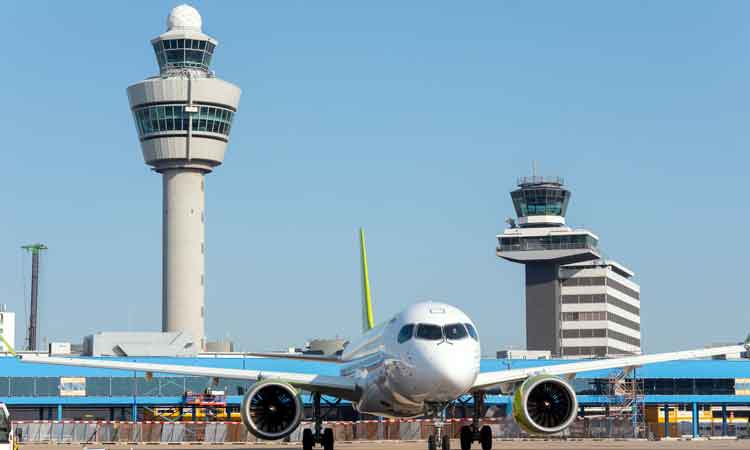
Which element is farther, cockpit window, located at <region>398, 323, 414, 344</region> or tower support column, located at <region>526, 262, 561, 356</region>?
tower support column, located at <region>526, 262, 561, 356</region>

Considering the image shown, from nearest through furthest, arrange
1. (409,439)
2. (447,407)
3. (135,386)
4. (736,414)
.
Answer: (447,407) < (409,439) < (135,386) < (736,414)

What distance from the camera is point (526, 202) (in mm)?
168750

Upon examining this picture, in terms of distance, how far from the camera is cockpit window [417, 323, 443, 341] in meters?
37.1

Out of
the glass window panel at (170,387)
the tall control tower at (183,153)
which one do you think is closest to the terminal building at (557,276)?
the tall control tower at (183,153)

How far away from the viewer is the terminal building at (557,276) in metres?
165

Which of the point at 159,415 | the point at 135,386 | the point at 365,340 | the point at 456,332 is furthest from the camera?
the point at 135,386

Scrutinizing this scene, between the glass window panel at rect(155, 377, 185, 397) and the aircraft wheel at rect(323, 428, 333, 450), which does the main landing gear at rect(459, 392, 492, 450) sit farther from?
the glass window panel at rect(155, 377, 185, 397)

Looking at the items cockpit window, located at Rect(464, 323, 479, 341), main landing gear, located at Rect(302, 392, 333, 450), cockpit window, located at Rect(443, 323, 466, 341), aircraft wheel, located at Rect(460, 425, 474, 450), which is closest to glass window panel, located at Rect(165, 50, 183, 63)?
main landing gear, located at Rect(302, 392, 333, 450)

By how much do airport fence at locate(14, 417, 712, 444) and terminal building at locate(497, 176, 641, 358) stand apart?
85039mm

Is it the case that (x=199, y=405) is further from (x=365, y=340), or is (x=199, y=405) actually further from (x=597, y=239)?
(x=597, y=239)

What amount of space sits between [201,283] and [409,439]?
288 feet

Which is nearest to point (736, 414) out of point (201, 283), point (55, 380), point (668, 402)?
point (668, 402)

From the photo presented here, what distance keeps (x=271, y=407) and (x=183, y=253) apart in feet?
387

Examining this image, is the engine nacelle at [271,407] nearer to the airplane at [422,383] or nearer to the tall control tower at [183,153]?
the airplane at [422,383]
